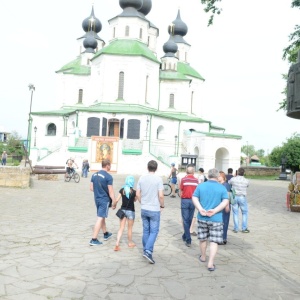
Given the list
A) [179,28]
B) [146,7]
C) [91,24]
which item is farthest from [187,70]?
[91,24]

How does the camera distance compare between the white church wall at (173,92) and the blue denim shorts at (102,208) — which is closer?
the blue denim shorts at (102,208)

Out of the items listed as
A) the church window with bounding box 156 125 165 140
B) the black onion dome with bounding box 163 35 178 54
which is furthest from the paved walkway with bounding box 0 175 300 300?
the black onion dome with bounding box 163 35 178 54

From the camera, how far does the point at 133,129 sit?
40.9 metres

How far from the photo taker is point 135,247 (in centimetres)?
725

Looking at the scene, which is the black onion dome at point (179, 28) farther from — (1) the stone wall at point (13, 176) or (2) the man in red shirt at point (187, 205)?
(2) the man in red shirt at point (187, 205)

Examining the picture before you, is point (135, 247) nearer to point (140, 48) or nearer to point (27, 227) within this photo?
point (27, 227)

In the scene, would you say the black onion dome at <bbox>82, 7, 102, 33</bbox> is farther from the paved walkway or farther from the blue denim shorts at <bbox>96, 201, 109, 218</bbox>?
the blue denim shorts at <bbox>96, 201, 109, 218</bbox>

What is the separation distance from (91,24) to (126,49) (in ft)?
48.6

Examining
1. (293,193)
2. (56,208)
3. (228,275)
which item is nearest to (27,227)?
(56,208)

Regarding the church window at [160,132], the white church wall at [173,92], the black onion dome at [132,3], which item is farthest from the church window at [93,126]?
the black onion dome at [132,3]

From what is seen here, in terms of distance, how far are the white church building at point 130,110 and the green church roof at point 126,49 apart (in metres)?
0.12

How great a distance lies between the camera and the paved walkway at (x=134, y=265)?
4836mm

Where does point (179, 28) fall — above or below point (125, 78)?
above

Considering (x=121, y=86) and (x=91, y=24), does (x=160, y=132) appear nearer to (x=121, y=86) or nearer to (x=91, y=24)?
(x=121, y=86)
